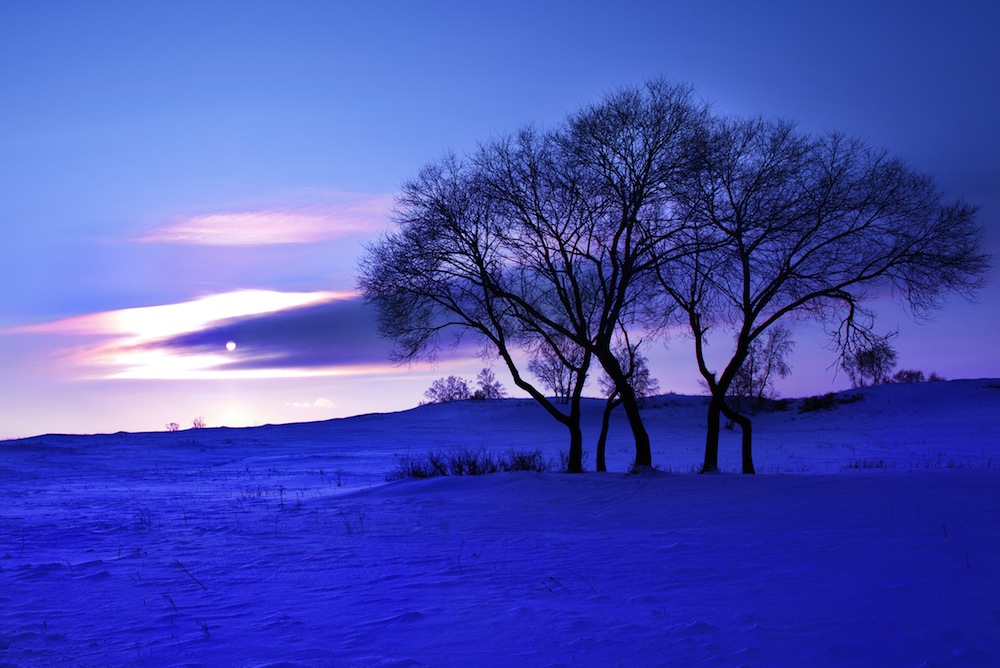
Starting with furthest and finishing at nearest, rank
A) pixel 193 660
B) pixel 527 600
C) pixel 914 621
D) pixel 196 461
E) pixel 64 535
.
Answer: pixel 196 461
pixel 64 535
pixel 527 600
pixel 914 621
pixel 193 660

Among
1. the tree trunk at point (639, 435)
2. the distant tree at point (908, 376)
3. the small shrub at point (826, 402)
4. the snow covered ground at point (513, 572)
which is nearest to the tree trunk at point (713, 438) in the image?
the tree trunk at point (639, 435)

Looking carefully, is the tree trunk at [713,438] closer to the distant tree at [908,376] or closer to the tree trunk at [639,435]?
the tree trunk at [639,435]

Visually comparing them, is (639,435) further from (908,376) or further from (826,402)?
(908,376)

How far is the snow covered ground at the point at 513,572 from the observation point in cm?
641

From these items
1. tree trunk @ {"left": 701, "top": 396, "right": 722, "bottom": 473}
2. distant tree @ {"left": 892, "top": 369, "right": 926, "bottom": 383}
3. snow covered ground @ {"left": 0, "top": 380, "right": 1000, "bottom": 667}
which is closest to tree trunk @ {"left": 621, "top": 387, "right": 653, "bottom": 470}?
snow covered ground @ {"left": 0, "top": 380, "right": 1000, "bottom": 667}

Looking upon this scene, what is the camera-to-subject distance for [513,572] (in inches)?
373

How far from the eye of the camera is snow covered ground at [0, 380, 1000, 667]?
6.41m

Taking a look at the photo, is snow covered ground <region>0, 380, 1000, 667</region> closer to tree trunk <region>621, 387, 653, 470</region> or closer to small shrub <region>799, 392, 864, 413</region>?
tree trunk <region>621, 387, 653, 470</region>

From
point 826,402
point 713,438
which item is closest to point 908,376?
point 826,402

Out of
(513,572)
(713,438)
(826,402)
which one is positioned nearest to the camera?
(513,572)

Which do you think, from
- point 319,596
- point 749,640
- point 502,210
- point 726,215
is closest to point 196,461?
point 502,210

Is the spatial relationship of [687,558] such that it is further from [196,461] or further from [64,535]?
[196,461]

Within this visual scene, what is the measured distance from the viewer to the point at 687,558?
9875mm

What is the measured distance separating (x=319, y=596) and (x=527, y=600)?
225cm
